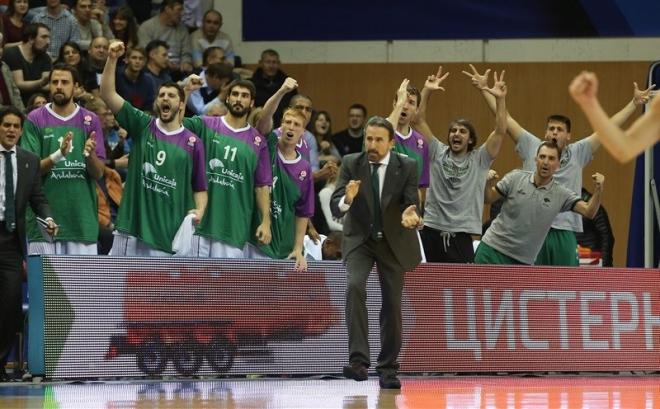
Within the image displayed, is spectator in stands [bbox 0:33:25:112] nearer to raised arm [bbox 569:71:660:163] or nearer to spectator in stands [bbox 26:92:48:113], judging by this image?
spectator in stands [bbox 26:92:48:113]

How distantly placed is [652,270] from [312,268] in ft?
12.9

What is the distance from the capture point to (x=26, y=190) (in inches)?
497

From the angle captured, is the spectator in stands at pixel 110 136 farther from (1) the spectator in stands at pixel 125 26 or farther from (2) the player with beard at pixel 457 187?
(2) the player with beard at pixel 457 187

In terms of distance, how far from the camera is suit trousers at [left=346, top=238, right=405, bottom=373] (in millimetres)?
12055

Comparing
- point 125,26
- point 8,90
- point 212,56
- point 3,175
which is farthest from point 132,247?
point 212,56

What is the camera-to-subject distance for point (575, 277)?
48.0 ft

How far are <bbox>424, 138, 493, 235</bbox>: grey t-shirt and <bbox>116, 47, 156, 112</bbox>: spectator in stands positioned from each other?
4543 millimetres

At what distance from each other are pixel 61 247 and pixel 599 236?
27.9 feet

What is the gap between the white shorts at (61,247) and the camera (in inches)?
526

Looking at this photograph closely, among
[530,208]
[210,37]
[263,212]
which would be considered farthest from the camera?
[210,37]

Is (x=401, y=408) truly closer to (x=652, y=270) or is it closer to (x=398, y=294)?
(x=398, y=294)

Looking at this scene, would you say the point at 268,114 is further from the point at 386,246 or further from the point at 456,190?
the point at 386,246

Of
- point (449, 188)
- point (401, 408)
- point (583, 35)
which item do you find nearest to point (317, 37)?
point (583, 35)

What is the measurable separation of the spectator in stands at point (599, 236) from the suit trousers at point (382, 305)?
699 centimetres
